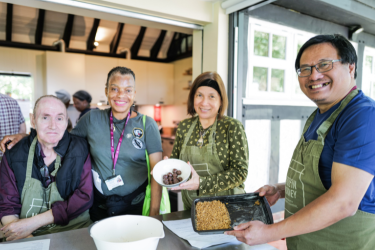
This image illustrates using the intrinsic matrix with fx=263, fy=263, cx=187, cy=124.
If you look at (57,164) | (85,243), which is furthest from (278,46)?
(85,243)

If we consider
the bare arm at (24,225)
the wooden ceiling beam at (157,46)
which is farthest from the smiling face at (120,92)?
the wooden ceiling beam at (157,46)

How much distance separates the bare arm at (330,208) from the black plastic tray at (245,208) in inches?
9.2

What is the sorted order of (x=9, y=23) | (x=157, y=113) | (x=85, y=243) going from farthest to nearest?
(x=157, y=113) → (x=9, y=23) → (x=85, y=243)

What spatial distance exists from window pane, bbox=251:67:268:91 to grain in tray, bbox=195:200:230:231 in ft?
6.97

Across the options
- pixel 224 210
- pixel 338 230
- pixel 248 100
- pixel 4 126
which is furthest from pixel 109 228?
pixel 4 126

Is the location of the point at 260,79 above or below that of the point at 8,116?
above

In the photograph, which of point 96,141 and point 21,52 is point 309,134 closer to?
point 96,141

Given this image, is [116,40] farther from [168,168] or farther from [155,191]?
[168,168]

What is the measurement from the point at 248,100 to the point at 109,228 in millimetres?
2294

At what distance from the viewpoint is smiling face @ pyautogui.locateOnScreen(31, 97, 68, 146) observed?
5.50 ft

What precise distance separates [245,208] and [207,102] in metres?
0.72

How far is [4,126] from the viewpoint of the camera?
2.99 metres

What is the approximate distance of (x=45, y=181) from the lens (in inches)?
Answer: 65.6

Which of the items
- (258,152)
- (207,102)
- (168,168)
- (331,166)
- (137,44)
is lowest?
(258,152)
